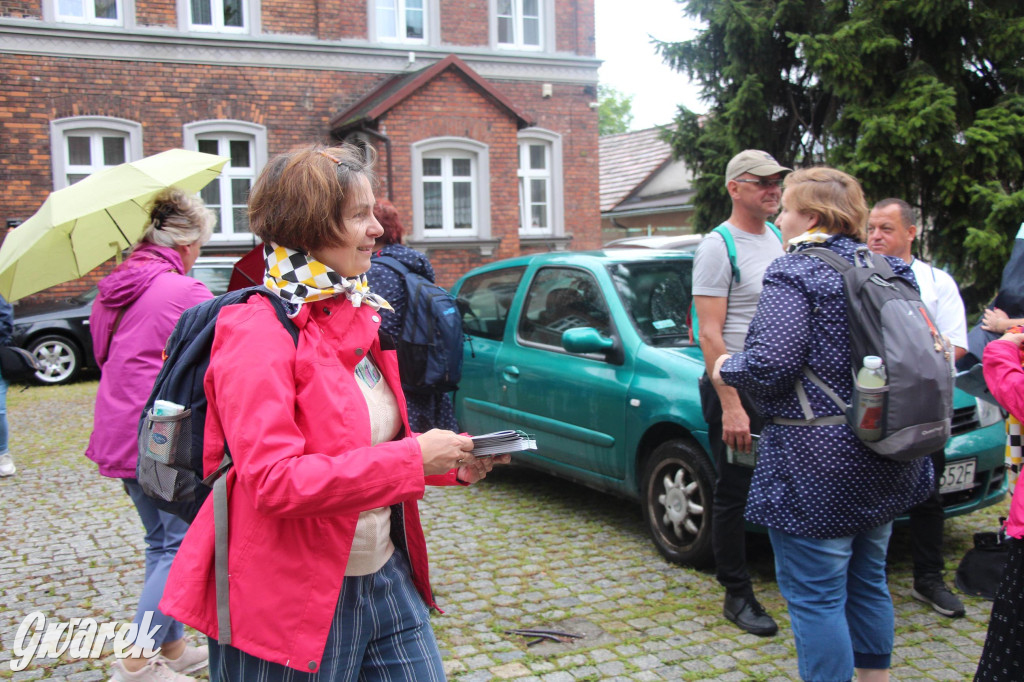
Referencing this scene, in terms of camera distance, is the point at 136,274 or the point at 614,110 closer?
the point at 136,274

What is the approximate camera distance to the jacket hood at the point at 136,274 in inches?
140

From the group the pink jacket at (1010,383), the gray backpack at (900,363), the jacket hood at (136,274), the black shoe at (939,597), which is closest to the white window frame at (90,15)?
the jacket hood at (136,274)

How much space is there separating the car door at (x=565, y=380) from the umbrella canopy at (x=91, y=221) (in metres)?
2.56

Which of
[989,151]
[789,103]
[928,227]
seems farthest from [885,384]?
[789,103]

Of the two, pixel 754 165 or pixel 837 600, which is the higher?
pixel 754 165

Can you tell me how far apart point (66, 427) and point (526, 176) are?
38.6ft

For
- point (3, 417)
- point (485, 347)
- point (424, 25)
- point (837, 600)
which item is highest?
point (424, 25)

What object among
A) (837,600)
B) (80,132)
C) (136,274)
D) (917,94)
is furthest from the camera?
(80,132)

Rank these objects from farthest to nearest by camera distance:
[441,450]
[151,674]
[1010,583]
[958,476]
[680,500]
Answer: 1. [680,500]
2. [958,476]
3. [151,674]
4. [1010,583]
5. [441,450]

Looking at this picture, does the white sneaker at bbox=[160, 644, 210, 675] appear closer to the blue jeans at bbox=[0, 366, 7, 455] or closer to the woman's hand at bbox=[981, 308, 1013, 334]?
the woman's hand at bbox=[981, 308, 1013, 334]

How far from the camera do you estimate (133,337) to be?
3.59 meters

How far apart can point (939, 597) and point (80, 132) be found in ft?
52.6

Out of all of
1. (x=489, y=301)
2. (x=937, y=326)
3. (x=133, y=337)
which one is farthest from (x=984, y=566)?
(x=133, y=337)

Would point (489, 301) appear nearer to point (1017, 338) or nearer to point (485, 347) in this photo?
point (485, 347)
